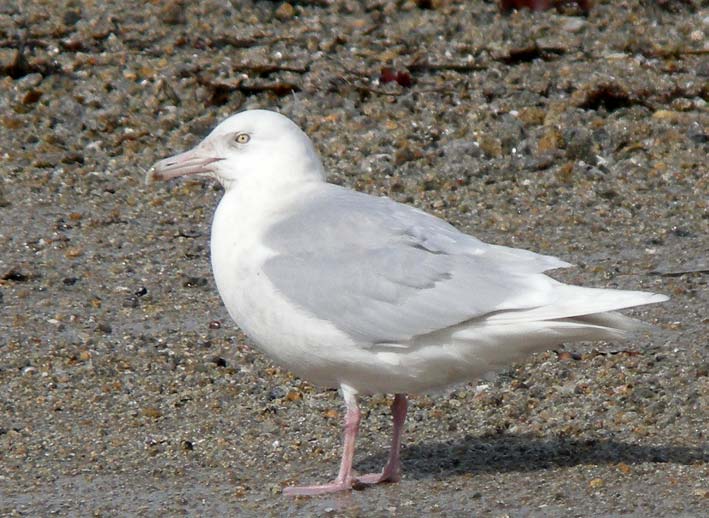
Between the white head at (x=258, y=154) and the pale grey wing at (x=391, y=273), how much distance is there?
40 cm

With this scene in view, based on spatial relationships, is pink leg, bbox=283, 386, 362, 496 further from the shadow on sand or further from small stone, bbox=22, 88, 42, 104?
small stone, bbox=22, 88, 42, 104

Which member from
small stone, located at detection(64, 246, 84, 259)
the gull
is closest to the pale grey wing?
the gull

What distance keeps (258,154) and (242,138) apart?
0.12m

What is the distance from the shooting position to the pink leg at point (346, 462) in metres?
5.17

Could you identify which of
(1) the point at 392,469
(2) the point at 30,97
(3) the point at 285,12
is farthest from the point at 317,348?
(3) the point at 285,12

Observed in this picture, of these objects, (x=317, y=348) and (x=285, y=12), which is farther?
(x=285, y=12)

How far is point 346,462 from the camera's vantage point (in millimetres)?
5270

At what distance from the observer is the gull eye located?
580 cm

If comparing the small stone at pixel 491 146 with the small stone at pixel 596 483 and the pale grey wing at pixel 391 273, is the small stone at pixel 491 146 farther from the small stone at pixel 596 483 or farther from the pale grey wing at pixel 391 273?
the small stone at pixel 596 483

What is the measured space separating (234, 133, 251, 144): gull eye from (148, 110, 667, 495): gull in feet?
1.43

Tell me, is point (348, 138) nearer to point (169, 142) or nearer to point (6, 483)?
point (169, 142)

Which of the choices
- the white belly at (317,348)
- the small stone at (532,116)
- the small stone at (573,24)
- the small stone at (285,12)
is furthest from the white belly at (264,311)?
the small stone at (573,24)

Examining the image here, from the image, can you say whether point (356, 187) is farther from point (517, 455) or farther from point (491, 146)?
point (517, 455)

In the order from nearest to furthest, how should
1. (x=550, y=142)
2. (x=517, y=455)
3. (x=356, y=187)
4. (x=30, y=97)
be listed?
(x=517, y=455) → (x=356, y=187) → (x=550, y=142) → (x=30, y=97)
